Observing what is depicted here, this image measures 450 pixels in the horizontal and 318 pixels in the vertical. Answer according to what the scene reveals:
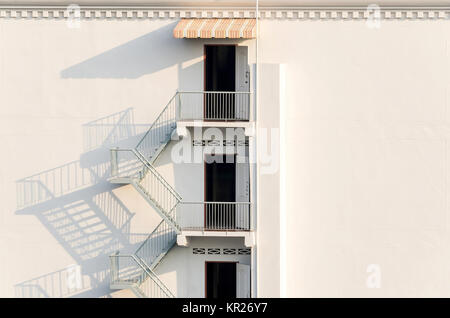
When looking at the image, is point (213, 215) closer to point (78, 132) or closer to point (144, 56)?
point (78, 132)

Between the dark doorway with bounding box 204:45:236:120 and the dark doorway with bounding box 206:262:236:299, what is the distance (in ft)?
16.8

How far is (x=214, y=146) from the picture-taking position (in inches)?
859

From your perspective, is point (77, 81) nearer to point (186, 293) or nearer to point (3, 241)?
point (3, 241)

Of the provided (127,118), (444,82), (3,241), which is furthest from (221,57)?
(3,241)

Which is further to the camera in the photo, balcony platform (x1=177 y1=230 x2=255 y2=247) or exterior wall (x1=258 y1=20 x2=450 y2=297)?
exterior wall (x1=258 y1=20 x2=450 y2=297)

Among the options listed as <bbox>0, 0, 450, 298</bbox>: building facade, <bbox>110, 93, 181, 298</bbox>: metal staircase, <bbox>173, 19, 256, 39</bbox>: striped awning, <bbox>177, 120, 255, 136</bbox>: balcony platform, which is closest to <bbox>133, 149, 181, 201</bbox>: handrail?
<bbox>110, 93, 181, 298</bbox>: metal staircase

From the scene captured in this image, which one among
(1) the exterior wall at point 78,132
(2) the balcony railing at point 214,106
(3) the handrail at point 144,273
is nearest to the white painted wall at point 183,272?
(3) the handrail at point 144,273

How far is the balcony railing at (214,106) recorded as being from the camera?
21.8 meters

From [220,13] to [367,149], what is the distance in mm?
6736

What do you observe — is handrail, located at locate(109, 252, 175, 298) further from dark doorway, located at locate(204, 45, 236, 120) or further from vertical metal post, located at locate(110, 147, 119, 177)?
dark doorway, located at locate(204, 45, 236, 120)

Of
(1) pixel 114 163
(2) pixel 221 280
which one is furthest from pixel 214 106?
(2) pixel 221 280

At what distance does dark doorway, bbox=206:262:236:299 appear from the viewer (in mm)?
22266

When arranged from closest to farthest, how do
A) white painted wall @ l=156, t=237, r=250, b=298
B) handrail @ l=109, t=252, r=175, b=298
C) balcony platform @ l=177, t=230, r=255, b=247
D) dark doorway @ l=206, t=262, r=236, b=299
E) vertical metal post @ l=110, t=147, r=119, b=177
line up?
balcony platform @ l=177, t=230, r=255, b=247 → vertical metal post @ l=110, t=147, r=119, b=177 → handrail @ l=109, t=252, r=175, b=298 → white painted wall @ l=156, t=237, r=250, b=298 → dark doorway @ l=206, t=262, r=236, b=299

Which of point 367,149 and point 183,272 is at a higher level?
point 367,149
